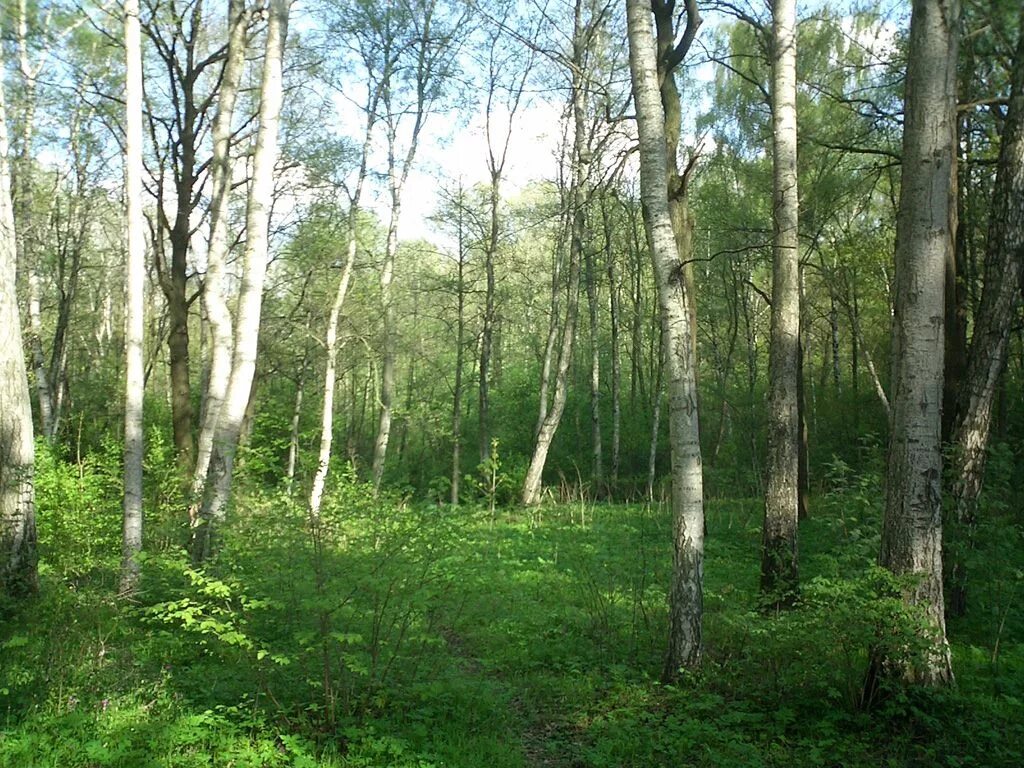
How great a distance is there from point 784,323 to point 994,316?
2.05 m

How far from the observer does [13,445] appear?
7.52 metres

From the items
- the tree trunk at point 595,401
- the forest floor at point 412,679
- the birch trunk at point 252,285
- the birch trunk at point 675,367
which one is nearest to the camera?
the forest floor at point 412,679

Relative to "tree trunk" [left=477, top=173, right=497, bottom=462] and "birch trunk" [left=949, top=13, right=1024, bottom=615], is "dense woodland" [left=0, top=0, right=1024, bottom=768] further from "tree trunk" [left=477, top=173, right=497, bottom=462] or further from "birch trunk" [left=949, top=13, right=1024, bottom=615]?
"tree trunk" [left=477, top=173, right=497, bottom=462]

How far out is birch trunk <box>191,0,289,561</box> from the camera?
297 inches

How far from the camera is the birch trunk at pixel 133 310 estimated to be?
795cm

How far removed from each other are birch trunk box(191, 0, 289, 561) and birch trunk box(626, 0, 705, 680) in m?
4.24

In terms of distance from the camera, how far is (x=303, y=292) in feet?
60.2

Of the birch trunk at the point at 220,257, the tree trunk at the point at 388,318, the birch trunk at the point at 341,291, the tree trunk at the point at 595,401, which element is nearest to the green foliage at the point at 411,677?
the birch trunk at the point at 220,257

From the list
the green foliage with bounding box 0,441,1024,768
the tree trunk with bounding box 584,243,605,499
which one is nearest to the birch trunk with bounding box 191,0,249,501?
the green foliage with bounding box 0,441,1024,768

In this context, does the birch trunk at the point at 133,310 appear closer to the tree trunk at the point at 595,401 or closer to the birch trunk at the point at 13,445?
the birch trunk at the point at 13,445

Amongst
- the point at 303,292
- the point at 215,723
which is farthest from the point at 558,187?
the point at 215,723

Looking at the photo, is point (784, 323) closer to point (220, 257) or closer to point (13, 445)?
point (220, 257)

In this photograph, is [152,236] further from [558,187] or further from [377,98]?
[558,187]

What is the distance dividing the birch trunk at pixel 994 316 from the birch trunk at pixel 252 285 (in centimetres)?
718
